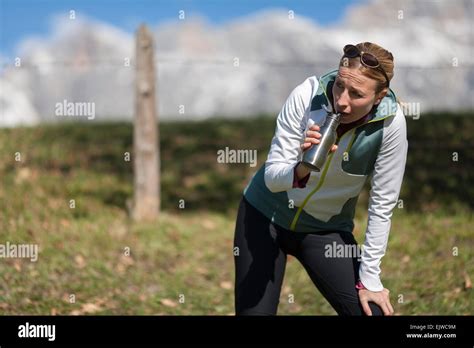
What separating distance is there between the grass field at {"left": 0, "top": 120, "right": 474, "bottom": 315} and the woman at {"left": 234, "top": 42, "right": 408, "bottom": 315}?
213 centimetres

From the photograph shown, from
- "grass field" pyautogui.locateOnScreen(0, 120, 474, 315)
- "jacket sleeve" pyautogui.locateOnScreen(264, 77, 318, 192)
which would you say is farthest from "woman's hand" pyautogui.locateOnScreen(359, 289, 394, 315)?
"grass field" pyautogui.locateOnScreen(0, 120, 474, 315)

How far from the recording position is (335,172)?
113 inches

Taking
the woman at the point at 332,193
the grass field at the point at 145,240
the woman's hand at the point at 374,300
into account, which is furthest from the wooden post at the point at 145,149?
the woman's hand at the point at 374,300

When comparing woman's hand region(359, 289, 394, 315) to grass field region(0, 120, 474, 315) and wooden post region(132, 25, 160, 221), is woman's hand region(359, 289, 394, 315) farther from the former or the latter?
wooden post region(132, 25, 160, 221)

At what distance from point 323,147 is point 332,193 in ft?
1.72

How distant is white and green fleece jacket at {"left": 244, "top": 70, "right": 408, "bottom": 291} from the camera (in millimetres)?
2756

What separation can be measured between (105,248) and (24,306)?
1.65 metres

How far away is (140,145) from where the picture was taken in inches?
287

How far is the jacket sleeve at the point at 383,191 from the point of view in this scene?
2.78 m

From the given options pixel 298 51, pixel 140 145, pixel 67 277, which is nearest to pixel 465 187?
pixel 140 145

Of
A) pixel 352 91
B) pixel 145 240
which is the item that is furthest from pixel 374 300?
pixel 145 240

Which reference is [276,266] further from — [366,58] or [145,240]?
[145,240]

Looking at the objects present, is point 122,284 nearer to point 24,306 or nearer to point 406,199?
point 24,306

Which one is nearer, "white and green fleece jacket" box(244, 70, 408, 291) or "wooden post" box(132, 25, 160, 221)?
"white and green fleece jacket" box(244, 70, 408, 291)
